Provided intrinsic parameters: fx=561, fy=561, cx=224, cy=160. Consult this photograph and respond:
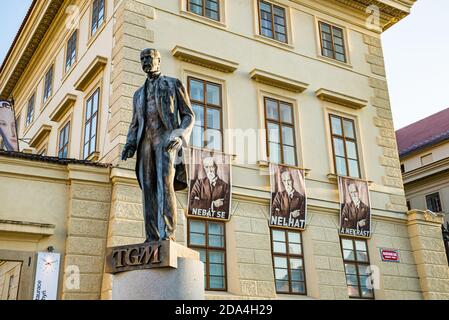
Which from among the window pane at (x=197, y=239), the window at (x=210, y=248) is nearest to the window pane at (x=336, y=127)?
the window at (x=210, y=248)

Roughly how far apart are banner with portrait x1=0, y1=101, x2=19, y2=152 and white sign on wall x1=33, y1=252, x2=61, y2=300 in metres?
4.76

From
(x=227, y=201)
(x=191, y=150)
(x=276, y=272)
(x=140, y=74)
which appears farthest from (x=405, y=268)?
(x=140, y=74)

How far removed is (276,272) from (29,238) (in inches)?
234

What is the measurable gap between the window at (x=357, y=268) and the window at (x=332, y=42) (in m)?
5.99

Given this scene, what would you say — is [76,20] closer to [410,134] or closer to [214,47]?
[214,47]

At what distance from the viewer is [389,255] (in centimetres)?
1611

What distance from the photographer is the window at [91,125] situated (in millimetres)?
14401

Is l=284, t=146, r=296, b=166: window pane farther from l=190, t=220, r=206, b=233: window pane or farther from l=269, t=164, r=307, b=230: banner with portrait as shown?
l=190, t=220, r=206, b=233: window pane

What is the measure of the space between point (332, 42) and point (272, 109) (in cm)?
398

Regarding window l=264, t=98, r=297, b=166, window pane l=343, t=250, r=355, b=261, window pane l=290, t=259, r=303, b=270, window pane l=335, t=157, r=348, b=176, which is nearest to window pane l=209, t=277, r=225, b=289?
window pane l=290, t=259, r=303, b=270

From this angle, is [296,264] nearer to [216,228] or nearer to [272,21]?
[216,228]

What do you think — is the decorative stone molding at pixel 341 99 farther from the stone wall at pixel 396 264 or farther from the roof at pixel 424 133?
the roof at pixel 424 133

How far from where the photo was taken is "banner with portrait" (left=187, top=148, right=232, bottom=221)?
1323cm

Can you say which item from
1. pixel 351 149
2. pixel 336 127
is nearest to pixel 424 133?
pixel 351 149
